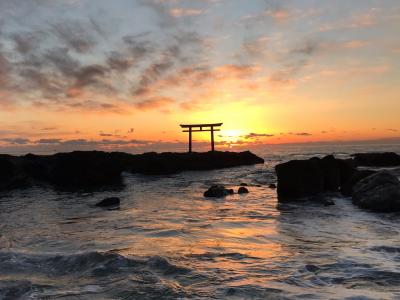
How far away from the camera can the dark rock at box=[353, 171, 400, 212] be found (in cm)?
1384

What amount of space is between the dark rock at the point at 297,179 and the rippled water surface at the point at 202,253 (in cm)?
275

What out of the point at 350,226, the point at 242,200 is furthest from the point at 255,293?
the point at 242,200

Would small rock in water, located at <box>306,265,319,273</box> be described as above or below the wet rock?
below

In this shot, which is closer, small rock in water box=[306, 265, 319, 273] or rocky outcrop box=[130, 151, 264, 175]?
small rock in water box=[306, 265, 319, 273]

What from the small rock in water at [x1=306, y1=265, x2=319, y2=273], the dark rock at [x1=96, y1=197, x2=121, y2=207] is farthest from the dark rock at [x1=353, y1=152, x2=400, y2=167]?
the small rock in water at [x1=306, y1=265, x2=319, y2=273]

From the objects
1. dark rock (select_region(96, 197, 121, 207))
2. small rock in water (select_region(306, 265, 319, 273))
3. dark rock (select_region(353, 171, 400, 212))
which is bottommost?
dark rock (select_region(96, 197, 121, 207))

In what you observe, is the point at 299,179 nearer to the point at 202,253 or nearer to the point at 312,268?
the point at 202,253

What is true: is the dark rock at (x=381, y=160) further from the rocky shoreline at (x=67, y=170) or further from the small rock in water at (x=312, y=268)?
the small rock in water at (x=312, y=268)

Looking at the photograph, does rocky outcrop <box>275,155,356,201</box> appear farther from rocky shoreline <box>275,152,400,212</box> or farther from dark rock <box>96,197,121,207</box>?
dark rock <box>96,197,121,207</box>

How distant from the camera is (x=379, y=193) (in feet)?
47.4

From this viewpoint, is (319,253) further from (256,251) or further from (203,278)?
(203,278)

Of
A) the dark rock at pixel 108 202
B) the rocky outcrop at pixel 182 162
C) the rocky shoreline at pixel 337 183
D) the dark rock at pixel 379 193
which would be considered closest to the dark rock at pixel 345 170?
the rocky shoreline at pixel 337 183

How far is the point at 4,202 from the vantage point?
18734 millimetres

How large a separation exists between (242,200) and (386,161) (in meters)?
32.0
